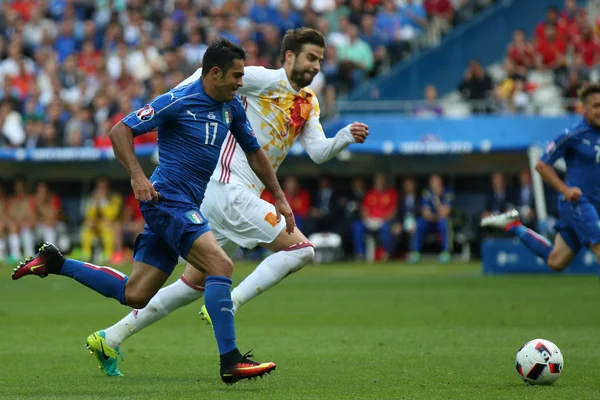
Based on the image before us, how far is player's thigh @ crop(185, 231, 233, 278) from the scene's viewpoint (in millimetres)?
7582

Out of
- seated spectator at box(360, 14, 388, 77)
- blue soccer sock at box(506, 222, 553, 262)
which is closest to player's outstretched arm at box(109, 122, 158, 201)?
blue soccer sock at box(506, 222, 553, 262)

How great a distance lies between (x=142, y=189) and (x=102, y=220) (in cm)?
1924

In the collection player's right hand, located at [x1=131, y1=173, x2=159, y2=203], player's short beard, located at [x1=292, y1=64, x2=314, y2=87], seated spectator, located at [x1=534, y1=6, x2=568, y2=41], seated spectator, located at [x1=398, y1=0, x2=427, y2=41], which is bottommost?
player's right hand, located at [x1=131, y1=173, x2=159, y2=203]

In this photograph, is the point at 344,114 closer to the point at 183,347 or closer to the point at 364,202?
the point at 364,202

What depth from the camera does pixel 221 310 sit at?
7.48m

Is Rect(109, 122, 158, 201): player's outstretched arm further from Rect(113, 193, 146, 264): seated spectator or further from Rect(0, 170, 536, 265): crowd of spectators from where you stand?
Rect(113, 193, 146, 264): seated spectator

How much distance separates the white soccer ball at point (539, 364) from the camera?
759cm

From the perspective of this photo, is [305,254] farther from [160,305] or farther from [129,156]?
[129,156]

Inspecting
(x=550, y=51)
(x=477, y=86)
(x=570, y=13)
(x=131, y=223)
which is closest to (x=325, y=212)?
(x=477, y=86)

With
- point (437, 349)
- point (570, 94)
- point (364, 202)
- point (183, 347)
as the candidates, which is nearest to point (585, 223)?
point (437, 349)

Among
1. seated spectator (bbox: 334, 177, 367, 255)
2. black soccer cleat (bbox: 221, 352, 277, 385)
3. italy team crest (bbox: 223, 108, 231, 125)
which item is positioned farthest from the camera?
seated spectator (bbox: 334, 177, 367, 255)

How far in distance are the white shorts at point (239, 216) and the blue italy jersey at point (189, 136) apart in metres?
1.12

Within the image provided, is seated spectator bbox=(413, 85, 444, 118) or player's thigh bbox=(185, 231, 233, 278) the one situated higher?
seated spectator bbox=(413, 85, 444, 118)

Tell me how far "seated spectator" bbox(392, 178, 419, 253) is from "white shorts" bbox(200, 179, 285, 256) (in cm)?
1579
